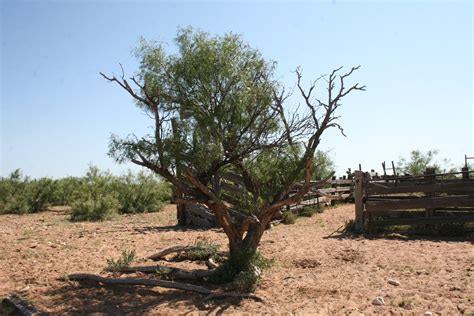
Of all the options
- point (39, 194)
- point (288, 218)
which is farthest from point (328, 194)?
point (39, 194)

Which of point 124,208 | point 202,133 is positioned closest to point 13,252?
point 202,133

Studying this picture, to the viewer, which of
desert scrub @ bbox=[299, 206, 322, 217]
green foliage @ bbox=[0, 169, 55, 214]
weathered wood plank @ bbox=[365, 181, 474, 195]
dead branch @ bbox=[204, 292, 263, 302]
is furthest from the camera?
green foliage @ bbox=[0, 169, 55, 214]

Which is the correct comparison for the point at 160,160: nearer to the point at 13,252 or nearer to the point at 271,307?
the point at 271,307

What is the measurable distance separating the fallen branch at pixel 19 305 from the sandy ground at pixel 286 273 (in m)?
0.16

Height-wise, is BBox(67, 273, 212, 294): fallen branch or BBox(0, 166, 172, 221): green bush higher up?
BBox(0, 166, 172, 221): green bush

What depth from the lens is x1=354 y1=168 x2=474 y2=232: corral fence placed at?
39.4 feet

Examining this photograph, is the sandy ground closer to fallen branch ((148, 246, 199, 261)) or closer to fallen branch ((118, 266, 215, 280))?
fallen branch ((118, 266, 215, 280))

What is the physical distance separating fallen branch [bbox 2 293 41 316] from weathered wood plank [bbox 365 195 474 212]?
917 centimetres

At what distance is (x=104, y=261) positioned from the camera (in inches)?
370

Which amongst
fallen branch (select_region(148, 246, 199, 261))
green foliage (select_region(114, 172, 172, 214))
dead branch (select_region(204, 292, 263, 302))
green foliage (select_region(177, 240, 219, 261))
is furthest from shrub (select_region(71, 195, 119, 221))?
dead branch (select_region(204, 292, 263, 302))

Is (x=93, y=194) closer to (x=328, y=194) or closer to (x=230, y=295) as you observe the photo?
(x=328, y=194)

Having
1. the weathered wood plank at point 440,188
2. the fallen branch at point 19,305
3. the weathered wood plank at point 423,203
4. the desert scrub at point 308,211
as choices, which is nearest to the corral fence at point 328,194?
the desert scrub at point 308,211

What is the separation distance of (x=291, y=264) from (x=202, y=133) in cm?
357

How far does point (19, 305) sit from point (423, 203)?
1007cm
